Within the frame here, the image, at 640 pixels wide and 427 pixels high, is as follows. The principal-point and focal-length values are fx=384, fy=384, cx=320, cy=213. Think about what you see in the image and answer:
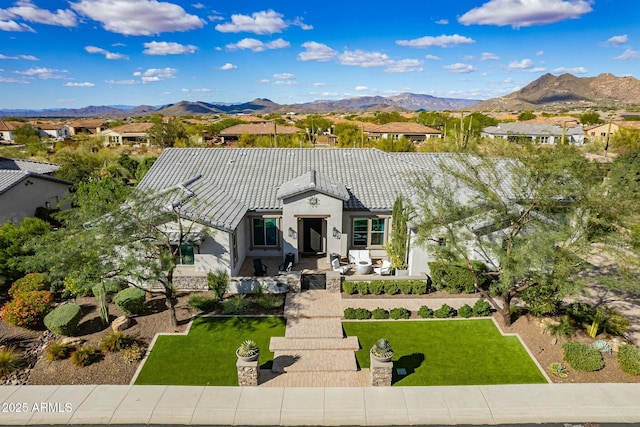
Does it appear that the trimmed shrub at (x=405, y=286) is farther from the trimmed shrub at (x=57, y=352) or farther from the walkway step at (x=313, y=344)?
the trimmed shrub at (x=57, y=352)

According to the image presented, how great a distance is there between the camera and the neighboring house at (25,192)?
26.6 m

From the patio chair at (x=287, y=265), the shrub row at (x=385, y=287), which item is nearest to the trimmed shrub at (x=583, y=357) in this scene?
the shrub row at (x=385, y=287)

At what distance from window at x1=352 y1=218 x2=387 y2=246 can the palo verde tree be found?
5.84 m

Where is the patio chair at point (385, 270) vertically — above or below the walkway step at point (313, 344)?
above

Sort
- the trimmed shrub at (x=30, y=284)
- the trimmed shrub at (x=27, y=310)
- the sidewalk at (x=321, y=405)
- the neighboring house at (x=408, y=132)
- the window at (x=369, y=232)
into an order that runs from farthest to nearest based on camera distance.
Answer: the neighboring house at (x=408, y=132)
the window at (x=369, y=232)
the trimmed shrub at (x=30, y=284)
the trimmed shrub at (x=27, y=310)
the sidewalk at (x=321, y=405)

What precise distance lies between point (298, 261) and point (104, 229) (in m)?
10.9

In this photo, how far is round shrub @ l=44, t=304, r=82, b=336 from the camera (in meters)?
15.5

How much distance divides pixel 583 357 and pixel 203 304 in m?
15.6

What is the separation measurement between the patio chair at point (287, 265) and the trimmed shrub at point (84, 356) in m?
9.07

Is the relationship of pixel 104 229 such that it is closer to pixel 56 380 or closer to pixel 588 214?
pixel 56 380

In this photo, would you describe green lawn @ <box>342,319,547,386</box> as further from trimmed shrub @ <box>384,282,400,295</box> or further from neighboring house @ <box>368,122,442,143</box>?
neighboring house @ <box>368,122,442,143</box>

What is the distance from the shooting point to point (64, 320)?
1560 cm

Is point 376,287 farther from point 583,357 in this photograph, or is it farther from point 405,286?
point 583,357

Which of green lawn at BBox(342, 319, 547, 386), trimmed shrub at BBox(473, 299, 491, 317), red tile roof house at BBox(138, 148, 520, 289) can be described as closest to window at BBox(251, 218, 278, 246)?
red tile roof house at BBox(138, 148, 520, 289)
